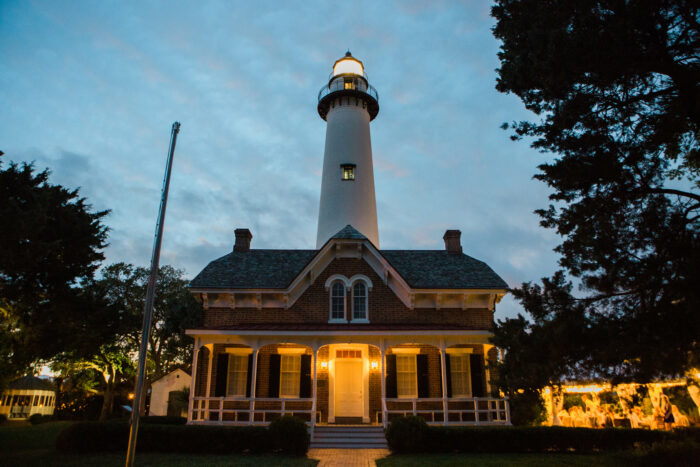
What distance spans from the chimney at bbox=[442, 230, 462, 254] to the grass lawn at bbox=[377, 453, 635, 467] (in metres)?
11.0

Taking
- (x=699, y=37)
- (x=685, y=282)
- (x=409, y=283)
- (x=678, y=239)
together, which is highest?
(x=699, y=37)

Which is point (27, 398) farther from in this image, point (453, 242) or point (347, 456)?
point (347, 456)

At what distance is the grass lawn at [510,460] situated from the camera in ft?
32.7

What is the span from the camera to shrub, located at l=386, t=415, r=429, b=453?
12.0m

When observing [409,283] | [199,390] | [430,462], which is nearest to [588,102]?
[430,462]

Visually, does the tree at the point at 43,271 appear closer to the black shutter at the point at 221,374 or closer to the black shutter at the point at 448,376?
the black shutter at the point at 221,374

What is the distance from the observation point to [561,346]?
7.68 meters

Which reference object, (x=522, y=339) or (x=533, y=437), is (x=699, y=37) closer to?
(x=522, y=339)

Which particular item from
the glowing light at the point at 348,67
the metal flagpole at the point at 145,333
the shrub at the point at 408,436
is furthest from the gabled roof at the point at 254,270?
the glowing light at the point at 348,67

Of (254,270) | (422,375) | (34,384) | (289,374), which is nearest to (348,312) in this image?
(289,374)

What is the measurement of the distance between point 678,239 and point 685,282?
1312mm

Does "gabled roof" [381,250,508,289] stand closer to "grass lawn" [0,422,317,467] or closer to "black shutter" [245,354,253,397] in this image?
"black shutter" [245,354,253,397]

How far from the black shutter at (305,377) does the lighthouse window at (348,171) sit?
10.4m

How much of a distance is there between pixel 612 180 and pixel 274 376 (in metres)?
12.9
